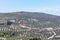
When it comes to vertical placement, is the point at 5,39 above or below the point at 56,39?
above

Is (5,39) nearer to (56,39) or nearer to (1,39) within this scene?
(1,39)

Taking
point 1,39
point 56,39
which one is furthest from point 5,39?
point 56,39

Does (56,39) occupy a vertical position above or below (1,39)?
below

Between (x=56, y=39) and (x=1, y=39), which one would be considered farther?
(x=56, y=39)

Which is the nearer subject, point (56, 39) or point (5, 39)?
point (5, 39)
